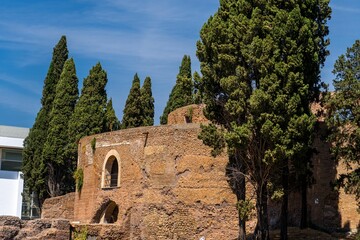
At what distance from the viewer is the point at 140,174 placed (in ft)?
90.3

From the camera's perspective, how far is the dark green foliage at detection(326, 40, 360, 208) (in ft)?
69.4

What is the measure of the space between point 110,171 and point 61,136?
33.9 ft

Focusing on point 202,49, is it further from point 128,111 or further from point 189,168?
point 128,111

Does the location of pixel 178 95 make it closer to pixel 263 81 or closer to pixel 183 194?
pixel 183 194

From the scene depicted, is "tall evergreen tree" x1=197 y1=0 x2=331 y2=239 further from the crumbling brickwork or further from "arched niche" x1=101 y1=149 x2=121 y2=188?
"arched niche" x1=101 y1=149 x2=121 y2=188

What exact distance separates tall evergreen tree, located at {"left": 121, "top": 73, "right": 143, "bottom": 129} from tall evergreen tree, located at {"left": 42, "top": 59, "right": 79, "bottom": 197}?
10.6 feet

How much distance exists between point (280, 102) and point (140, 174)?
903 cm

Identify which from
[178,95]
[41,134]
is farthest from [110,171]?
[178,95]

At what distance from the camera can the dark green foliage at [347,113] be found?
21.1 meters

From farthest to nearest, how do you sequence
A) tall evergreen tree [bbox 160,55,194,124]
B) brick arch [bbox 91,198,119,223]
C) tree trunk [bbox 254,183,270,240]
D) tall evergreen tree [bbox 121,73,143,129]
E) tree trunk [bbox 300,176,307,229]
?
tall evergreen tree [bbox 160,55,194,124] < tall evergreen tree [bbox 121,73,143,129] < brick arch [bbox 91,198,119,223] < tree trunk [bbox 300,176,307,229] < tree trunk [bbox 254,183,270,240]

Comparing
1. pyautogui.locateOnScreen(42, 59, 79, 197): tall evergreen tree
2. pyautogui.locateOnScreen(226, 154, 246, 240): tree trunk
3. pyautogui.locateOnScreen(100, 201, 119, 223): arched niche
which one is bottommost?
pyautogui.locateOnScreen(100, 201, 119, 223): arched niche

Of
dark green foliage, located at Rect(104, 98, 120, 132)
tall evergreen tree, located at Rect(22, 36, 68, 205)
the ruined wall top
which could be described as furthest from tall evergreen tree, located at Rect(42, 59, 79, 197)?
the ruined wall top

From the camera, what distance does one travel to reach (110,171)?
29.9 metres

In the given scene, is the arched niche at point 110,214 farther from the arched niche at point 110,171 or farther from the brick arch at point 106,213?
the arched niche at point 110,171
